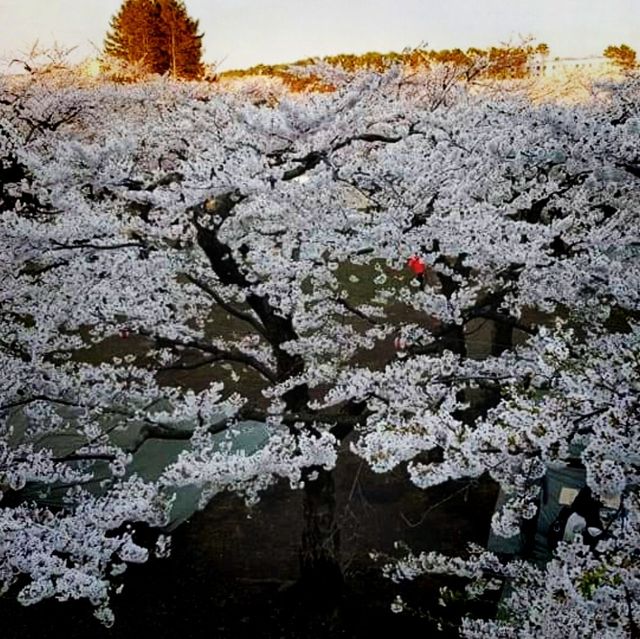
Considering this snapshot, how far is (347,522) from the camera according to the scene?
8984 mm

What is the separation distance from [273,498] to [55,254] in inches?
205

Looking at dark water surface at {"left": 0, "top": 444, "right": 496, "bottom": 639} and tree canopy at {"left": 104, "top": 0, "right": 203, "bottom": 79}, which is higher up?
tree canopy at {"left": 104, "top": 0, "right": 203, "bottom": 79}

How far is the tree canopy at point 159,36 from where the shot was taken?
35906 mm

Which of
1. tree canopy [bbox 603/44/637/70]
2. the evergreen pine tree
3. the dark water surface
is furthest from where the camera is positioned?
the evergreen pine tree

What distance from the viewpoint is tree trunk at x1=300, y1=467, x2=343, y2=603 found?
7184 mm

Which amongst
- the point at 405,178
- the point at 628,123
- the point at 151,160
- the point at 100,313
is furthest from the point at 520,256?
the point at 151,160

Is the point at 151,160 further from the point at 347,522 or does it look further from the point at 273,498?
the point at 347,522

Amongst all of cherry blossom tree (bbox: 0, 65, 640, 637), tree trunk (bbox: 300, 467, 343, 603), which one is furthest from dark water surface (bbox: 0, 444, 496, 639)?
cherry blossom tree (bbox: 0, 65, 640, 637)

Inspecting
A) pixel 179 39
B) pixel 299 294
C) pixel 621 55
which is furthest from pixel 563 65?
pixel 179 39

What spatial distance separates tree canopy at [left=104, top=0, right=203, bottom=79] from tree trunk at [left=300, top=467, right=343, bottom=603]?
109ft

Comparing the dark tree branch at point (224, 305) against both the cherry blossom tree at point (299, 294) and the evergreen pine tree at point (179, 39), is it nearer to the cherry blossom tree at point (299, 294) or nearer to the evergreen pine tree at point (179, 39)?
the cherry blossom tree at point (299, 294)

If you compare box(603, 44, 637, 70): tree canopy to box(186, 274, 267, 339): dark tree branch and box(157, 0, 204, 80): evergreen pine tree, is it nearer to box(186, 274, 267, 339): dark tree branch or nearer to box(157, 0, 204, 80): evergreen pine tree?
box(186, 274, 267, 339): dark tree branch

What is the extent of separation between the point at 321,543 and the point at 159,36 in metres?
36.4

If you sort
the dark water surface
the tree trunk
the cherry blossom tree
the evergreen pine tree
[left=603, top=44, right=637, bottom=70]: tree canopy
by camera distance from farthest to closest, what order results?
the evergreen pine tree → [left=603, top=44, right=637, bottom=70]: tree canopy → the tree trunk → the dark water surface → the cherry blossom tree
